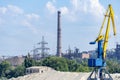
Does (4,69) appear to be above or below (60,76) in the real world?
above

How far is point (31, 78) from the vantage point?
7344cm

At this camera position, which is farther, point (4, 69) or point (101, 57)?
point (4, 69)

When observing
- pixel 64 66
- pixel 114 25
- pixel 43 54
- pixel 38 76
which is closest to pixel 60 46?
pixel 64 66

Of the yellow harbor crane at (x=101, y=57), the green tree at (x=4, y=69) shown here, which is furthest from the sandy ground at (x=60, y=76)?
the green tree at (x=4, y=69)

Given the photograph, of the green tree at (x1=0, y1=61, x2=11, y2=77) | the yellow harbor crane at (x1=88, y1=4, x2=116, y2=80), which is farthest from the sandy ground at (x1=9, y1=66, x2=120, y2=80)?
the green tree at (x1=0, y1=61, x2=11, y2=77)

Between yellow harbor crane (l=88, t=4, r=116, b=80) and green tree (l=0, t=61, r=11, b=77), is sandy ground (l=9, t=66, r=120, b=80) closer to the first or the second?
yellow harbor crane (l=88, t=4, r=116, b=80)

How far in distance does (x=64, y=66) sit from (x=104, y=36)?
167 ft

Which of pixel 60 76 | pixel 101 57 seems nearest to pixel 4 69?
pixel 60 76

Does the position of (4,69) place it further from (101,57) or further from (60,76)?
(101,57)

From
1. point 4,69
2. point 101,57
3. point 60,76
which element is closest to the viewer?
point 101,57

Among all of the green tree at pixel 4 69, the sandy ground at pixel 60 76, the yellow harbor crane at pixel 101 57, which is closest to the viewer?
the yellow harbor crane at pixel 101 57

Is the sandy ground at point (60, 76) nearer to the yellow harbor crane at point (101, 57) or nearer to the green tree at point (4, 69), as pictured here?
the yellow harbor crane at point (101, 57)

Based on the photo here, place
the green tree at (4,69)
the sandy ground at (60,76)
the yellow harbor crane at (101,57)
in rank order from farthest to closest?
the green tree at (4,69) < the sandy ground at (60,76) < the yellow harbor crane at (101,57)

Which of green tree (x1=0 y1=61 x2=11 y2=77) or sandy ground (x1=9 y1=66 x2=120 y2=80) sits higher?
green tree (x1=0 y1=61 x2=11 y2=77)
